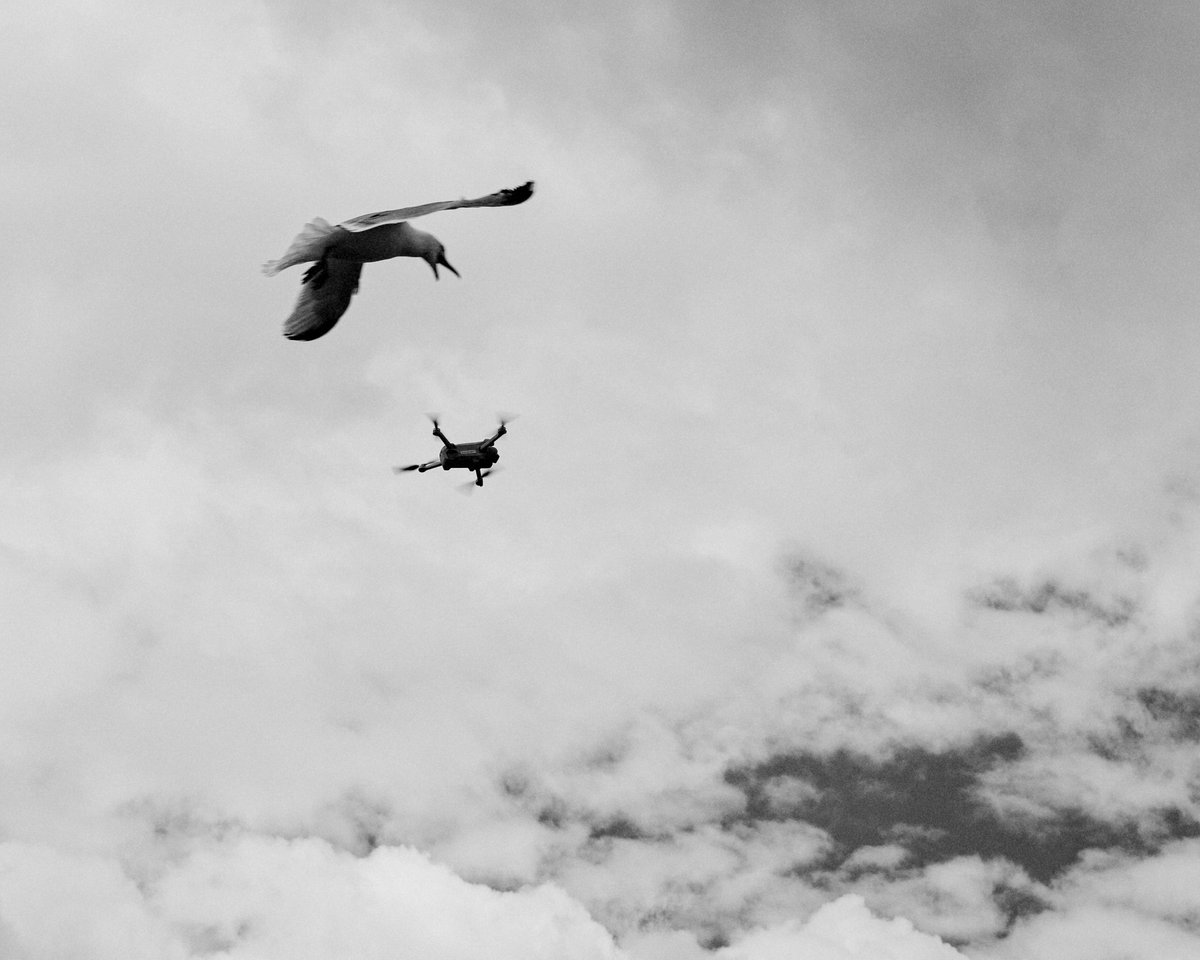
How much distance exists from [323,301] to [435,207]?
684 centimetres

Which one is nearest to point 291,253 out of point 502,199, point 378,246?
Result: point 378,246

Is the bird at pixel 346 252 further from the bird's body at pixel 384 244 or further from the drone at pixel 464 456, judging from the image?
the drone at pixel 464 456

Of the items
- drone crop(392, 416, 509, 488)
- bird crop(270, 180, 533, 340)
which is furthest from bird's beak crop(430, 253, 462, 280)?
drone crop(392, 416, 509, 488)

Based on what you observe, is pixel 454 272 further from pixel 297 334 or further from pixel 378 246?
pixel 297 334

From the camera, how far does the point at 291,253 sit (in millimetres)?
30250

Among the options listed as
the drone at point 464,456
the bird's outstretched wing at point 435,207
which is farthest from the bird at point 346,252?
the drone at point 464,456

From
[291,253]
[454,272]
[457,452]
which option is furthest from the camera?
[457,452]

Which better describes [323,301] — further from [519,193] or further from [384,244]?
[519,193]

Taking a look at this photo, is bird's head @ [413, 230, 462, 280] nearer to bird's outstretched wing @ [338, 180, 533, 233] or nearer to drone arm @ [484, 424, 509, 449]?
bird's outstretched wing @ [338, 180, 533, 233]

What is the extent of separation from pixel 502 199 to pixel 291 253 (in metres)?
4.79

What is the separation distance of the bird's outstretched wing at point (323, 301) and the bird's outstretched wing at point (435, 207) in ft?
10.5

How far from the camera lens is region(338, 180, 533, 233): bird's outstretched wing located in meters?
27.2

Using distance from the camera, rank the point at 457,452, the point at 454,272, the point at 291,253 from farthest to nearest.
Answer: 1. the point at 457,452
2. the point at 454,272
3. the point at 291,253

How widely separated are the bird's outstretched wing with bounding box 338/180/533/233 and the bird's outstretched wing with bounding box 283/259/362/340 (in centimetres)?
319
